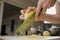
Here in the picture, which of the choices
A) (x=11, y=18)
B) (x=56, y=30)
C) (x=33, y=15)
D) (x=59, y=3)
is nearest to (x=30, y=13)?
(x=33, y=15)

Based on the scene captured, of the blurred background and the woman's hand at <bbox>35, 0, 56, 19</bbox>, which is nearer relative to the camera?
the woman's hand at <bbox>35, 0, 56, 19</bbox>

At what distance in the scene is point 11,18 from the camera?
3.93 m

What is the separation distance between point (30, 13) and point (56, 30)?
1602mm

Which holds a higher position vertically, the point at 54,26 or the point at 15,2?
the point at 15,2

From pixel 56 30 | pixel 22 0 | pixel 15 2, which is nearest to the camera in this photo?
pixel 56 30

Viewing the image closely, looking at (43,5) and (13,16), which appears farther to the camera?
(13,16)

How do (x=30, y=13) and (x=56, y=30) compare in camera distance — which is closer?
(x=30, y=13)

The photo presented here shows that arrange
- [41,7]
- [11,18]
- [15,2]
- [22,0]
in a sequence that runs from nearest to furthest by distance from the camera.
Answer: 1. [41,7]
2. [22,0]
3. [15,2]
4. [11,18]

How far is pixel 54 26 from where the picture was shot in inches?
91.1

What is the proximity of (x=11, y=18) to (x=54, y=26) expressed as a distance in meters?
1.85

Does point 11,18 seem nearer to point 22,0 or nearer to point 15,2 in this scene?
point 15,2

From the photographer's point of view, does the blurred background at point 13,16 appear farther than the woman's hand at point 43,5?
Yes

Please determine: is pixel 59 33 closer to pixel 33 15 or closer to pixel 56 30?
pixel 56 30

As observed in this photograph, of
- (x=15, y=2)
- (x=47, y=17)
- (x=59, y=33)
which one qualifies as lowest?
(x=59, y=33)
